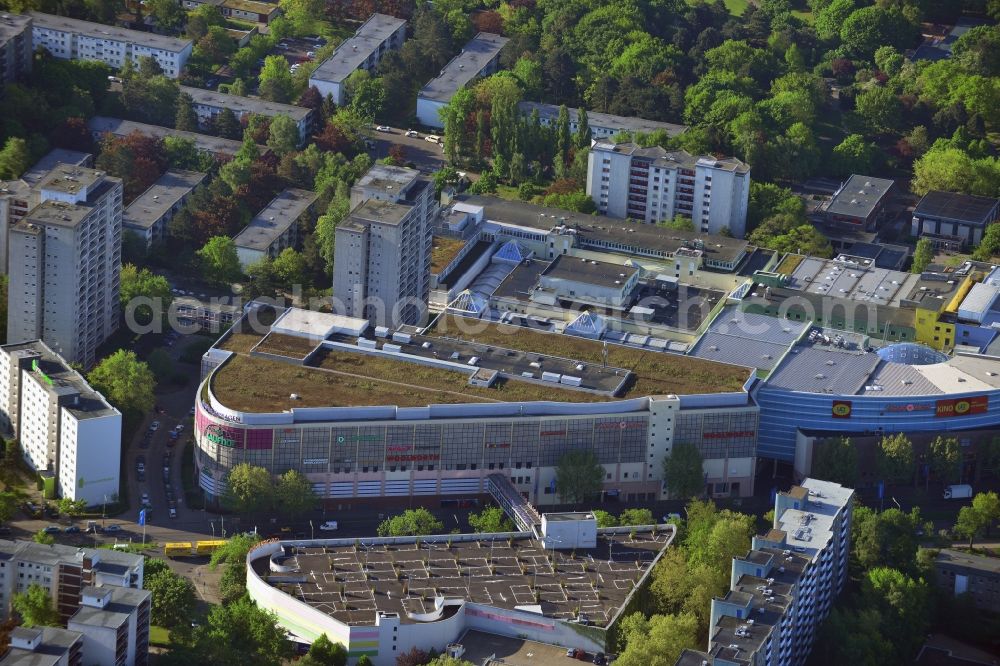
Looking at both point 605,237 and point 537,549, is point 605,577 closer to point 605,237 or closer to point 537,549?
point 537,549

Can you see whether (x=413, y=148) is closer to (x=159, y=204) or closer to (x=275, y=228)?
(x=275, y=228)

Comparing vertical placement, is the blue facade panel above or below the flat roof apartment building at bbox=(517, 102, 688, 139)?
below

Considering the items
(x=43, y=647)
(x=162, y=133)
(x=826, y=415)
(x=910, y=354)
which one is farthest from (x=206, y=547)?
(x=162, y=133)

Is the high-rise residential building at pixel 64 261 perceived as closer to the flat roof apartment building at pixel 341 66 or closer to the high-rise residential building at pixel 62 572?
the high-rise residential building at pixel 62 572

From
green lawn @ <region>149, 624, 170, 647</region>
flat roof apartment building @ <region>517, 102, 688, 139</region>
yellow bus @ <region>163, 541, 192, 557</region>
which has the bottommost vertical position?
yellow bus @ <region>163, 541, 192, 557</region>

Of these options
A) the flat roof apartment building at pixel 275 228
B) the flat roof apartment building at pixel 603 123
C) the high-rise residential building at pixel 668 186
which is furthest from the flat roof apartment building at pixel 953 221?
the flat roof apartment building at pixel 275 228

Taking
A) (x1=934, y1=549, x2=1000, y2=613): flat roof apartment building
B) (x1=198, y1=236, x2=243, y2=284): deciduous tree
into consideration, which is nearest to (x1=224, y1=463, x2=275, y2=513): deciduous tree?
(x1=198, y1=236, x2=243, y2=284): deciduous tree

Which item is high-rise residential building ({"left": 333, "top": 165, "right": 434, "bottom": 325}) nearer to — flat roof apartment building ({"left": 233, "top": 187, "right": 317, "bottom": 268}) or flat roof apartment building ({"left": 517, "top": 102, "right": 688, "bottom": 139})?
flat roof apartment building ({"left": 233, "top": 187, "right": 317, "bottom": 268})
